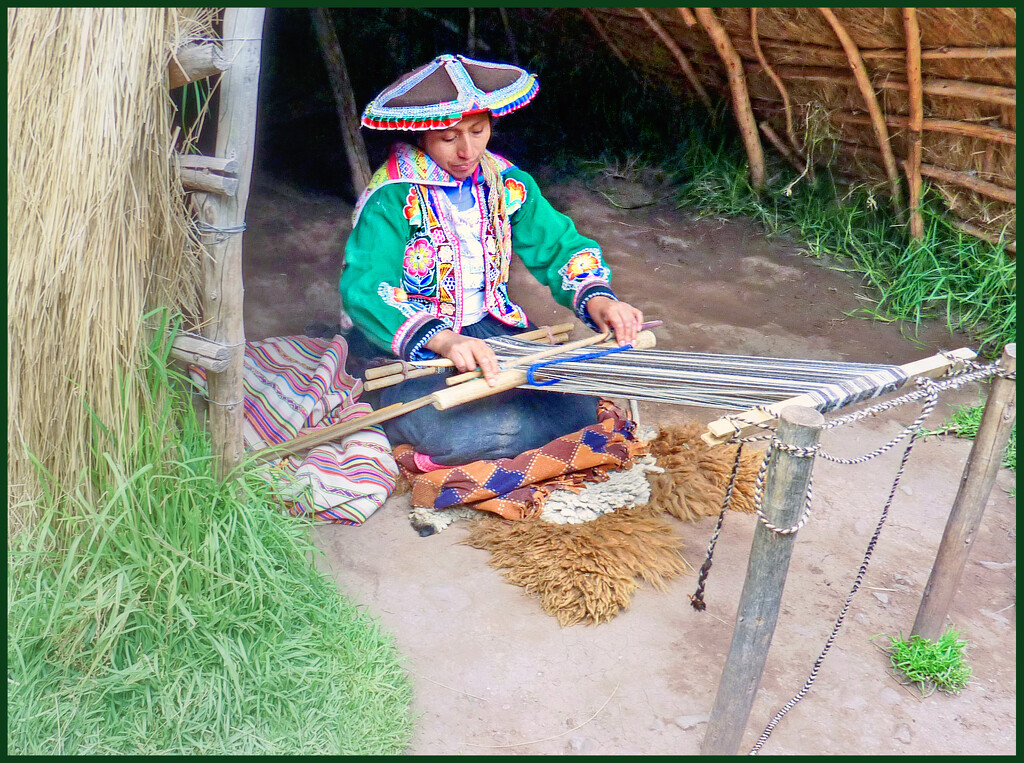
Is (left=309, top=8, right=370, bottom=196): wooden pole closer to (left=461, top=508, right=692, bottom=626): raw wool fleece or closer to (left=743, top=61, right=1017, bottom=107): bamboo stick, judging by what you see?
(left=743, top=61, right=1017, bottom=107): bamboo stick

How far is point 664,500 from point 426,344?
883mm

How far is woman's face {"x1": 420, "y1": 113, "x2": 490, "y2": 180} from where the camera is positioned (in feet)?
8.30

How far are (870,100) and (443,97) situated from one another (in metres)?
2.48

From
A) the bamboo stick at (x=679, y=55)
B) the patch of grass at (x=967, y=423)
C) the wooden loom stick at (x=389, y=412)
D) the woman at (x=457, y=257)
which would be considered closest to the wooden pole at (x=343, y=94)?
the bamboo stick at (x=679, y=55)

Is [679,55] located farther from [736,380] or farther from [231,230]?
[231,230]

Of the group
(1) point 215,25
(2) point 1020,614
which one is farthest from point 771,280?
(1) point 215,25

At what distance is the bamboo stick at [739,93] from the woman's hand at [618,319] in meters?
2.32

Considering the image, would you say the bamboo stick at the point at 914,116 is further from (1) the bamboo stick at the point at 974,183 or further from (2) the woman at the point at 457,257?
(2) the woman at the point at 457,257

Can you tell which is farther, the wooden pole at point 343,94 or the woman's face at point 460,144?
the wooden pole at point 343,94

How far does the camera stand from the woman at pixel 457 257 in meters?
2.49

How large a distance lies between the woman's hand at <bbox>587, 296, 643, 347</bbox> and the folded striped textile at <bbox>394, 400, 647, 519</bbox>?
37cm

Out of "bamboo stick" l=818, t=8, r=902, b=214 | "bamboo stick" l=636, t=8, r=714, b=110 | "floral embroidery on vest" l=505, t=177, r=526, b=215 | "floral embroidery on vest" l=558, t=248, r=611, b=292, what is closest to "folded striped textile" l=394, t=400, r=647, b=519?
"floral embroidery on vest" l=558, t=248, r=611, b=292

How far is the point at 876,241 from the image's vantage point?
4426 millimetres

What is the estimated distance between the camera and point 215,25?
6.30ft
